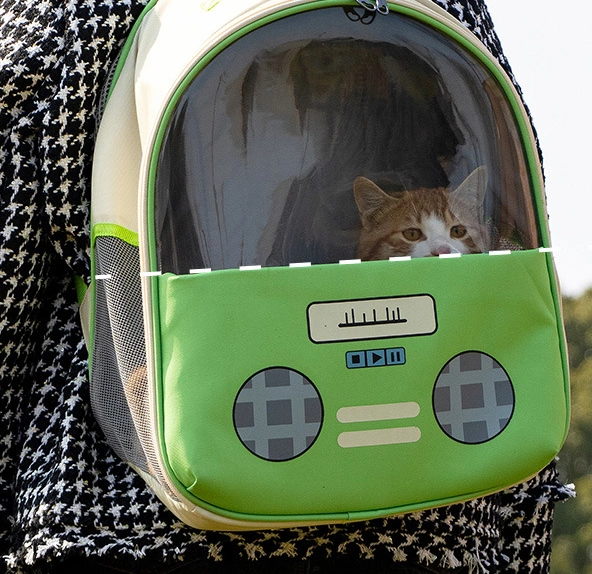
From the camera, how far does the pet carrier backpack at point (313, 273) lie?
91cm

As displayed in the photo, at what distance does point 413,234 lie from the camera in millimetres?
1223

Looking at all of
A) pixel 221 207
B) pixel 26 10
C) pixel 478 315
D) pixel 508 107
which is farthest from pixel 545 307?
pixel 26 10

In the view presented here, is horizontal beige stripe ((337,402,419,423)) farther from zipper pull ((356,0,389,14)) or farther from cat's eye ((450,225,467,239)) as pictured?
zipper pull ((356,0,389,14))

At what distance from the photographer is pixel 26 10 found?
1.10 metres

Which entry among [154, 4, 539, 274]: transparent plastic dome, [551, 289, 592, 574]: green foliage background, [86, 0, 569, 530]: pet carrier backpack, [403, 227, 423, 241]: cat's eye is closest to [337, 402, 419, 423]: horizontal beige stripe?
[86, 0, 569, 530]: pet carrier backpack

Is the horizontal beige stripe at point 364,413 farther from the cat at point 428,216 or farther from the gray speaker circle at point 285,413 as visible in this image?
the cat at point 428,216

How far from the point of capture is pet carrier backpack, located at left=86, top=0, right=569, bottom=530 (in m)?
0.91

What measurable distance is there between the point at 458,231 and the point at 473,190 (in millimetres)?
77

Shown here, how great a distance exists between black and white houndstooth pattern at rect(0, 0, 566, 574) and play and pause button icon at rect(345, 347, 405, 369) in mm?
209

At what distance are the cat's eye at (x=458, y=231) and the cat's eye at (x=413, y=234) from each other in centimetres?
7

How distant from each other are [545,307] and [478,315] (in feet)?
0.23

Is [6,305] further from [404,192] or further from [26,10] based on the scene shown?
[404,192]

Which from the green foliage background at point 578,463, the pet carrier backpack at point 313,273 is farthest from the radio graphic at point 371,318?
the green foliage background at point 578,463

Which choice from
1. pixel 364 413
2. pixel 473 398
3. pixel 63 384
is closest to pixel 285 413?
pixel 364 413
